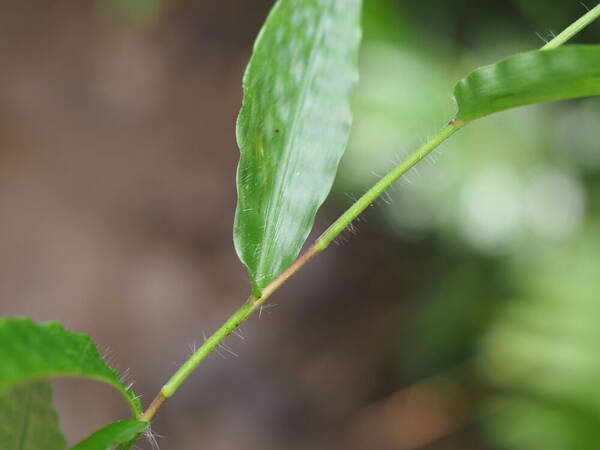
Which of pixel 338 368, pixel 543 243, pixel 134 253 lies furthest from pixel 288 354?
pixel 543 243

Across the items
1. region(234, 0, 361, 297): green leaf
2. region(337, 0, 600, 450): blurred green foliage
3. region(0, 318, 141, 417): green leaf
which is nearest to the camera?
region(0, 318, 141, 417): green leaf

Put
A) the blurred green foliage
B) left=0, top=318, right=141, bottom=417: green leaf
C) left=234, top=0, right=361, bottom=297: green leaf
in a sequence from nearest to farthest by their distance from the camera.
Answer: left=0, top=318, right=141, bottom=417: green leaf < left=234, top=0, right=361, bottom=297: green leaf < the blurred green foliage

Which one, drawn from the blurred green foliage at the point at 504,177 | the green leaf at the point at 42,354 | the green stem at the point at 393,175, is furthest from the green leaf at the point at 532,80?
the blurred green foliage at the point at 504,177

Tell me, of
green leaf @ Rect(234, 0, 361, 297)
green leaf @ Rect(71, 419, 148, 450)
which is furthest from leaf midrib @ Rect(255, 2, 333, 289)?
green leaf @ Rect(71, 419, 148, 450)

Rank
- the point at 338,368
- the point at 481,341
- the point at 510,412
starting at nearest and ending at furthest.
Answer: the point at 510,412, the point at 481,341, the point at 338,368

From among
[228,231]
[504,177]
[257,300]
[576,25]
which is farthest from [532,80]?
[228,231]

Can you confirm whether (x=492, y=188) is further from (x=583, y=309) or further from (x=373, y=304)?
(x=373, y=304)

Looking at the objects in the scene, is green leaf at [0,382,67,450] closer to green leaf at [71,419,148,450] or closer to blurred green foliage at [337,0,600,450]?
green leaf at [71,419,148,450]

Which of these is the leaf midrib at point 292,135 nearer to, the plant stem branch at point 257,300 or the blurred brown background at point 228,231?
the plant stem branch at point 257,300
